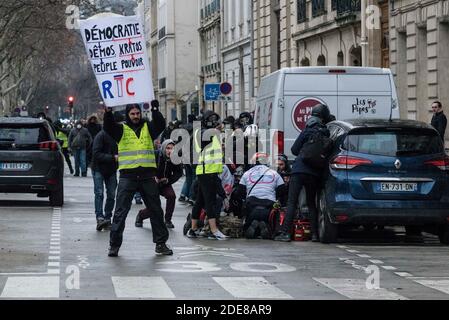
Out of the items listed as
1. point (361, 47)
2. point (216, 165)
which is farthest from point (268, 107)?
point (361, 47)

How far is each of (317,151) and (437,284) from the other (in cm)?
533

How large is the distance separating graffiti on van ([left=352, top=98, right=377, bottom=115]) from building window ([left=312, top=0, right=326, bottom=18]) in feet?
72.4

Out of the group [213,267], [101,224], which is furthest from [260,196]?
[213,267]

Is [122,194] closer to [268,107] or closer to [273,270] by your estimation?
[273,270]

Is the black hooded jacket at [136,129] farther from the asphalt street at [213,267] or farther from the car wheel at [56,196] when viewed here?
the car wheel at [56,196]

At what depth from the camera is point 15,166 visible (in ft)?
87.6

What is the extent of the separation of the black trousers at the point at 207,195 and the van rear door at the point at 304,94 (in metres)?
3.31

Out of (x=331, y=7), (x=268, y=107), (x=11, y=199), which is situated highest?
(x=331, y=7)

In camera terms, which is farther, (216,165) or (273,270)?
(216,165)

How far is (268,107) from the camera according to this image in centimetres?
2384

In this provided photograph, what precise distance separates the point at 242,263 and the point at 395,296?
11.5 feet

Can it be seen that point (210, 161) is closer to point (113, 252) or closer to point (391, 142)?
point (391, 142)

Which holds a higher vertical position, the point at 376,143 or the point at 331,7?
the point at 331,7
